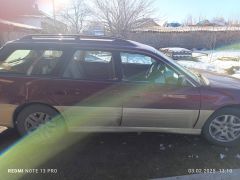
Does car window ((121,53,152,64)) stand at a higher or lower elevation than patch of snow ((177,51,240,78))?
higher

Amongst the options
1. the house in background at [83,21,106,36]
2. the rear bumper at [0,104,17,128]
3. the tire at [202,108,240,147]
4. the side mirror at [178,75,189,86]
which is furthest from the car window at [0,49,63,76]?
the house in background at [83,21,106,36]

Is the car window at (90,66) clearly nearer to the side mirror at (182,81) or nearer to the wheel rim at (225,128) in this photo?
the side mirror at (182,81)

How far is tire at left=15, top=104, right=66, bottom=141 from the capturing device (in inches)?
147

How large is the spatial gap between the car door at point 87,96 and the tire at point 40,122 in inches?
6.2

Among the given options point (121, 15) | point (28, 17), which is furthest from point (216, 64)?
point (28, 17)

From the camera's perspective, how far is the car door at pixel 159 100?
3.59m

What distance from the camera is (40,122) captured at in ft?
12.4

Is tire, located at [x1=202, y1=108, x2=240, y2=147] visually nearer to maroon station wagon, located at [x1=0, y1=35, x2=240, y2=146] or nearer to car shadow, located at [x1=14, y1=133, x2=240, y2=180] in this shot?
maroon station wagon, located at [x1=0, y1=35, x2=240, y2=146]

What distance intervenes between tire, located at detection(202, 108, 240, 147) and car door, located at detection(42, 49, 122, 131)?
4.45 ft

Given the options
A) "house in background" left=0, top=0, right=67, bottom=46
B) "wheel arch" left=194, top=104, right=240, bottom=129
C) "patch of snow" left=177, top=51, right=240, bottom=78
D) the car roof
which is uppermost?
"house in background" left=0, top=0, right=67, bottom=46

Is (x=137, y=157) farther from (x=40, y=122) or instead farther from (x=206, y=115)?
(x=40, y=122)

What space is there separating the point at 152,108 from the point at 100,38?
1.46 metres

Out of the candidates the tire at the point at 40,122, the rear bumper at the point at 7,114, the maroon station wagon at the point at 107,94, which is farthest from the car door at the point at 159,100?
the rear bumper at the point at 7,114

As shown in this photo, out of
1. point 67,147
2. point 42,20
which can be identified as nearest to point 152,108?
point 67,147
